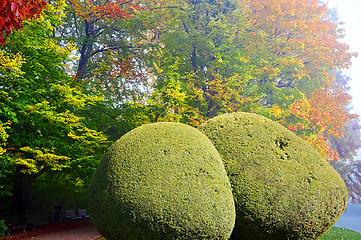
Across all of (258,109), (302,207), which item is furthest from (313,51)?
(302,207)

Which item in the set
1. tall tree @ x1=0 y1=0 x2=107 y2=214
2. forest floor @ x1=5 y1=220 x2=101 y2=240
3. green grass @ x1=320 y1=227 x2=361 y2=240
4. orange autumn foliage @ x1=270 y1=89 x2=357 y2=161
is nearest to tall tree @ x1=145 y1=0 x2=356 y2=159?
orange autumn foliage @ x1=270 y1=89 x2=357 y2=161

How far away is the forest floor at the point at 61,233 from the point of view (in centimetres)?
1109

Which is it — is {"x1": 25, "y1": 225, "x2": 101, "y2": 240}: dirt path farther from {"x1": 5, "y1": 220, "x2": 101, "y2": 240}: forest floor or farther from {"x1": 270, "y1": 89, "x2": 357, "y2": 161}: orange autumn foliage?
{"x1": 270, "y1": 89, "x2": 357, "y2": 161}: orange autumn foliage

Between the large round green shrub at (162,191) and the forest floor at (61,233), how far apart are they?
22.9 ft

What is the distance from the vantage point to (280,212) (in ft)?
18.6

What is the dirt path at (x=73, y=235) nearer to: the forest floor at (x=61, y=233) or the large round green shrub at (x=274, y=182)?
the forest floor at (x=61, y=233)

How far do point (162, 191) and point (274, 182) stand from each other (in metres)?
2.57

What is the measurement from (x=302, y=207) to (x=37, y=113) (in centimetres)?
909

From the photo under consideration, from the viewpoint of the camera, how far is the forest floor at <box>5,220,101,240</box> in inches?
436

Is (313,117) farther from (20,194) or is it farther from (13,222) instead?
(13,222)

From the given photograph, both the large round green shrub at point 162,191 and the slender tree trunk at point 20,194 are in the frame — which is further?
the slender tree trunk at point 20,194

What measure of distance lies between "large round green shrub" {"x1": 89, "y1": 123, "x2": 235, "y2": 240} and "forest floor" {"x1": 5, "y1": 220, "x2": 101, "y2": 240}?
699 centimetres

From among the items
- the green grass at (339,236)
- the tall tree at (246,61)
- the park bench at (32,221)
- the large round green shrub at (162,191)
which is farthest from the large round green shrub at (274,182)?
the park bench at (32,221)

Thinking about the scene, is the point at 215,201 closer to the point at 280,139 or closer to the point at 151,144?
the point at 151,144
